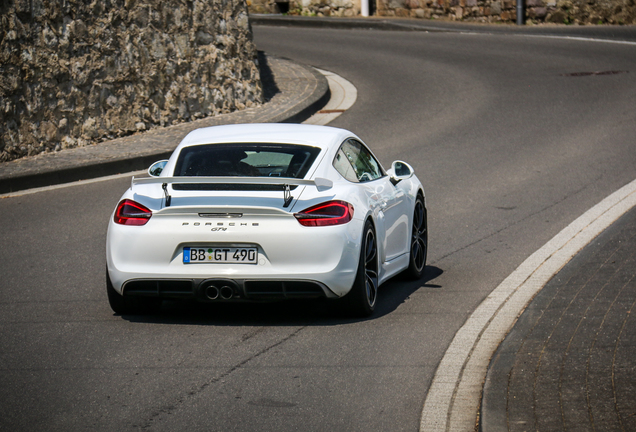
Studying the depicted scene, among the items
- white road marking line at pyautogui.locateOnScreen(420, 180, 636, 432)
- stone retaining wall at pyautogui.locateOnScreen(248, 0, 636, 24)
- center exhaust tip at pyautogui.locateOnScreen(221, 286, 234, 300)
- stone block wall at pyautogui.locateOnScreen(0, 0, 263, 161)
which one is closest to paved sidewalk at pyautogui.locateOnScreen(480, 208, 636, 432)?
white road marking line at pyautogui.locateOnScreen(420, 180, 636, 432)

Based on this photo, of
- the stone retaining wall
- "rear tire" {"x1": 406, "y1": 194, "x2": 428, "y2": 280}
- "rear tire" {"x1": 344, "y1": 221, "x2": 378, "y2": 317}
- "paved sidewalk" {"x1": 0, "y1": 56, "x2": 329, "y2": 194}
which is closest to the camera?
"rear tire" {"x1": 344, "y1": 221, "x2": 378, "y2": 317}

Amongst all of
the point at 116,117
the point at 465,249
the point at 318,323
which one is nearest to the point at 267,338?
the point at 318,323

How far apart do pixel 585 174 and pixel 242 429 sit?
914cm

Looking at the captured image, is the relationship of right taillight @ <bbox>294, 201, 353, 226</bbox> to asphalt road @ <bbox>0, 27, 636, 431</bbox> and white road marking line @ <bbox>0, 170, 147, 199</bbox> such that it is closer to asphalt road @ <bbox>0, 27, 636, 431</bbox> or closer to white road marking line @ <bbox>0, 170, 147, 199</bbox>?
asphalt road @ <bbox>0, 27, 636, 431</bbox>

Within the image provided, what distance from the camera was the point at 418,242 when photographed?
8250mm

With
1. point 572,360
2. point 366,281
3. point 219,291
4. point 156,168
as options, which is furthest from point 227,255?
point 572,360

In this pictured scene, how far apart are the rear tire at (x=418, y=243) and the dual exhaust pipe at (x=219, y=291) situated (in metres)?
2.14

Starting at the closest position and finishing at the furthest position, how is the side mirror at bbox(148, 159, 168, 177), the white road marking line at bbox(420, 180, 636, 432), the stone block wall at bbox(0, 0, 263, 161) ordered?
the white road marking line at bbox(420, 180, 636, 432) < the side mirror at bbox(148, 159, 168, 177) < the stone block wall at bbox(0, 0, 263, 161)

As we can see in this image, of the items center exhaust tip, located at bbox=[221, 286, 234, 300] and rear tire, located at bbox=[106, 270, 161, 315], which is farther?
rear tire, located at bbox=[106, 270, 161, 315]

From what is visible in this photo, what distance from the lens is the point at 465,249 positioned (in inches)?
360

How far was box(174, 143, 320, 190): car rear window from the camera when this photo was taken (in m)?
6.92

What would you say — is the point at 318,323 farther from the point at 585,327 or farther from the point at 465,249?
the point at 465,249

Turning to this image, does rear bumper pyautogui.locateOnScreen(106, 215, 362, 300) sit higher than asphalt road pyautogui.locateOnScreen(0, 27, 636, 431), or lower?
higher

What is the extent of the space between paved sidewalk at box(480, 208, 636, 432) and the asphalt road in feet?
1.58
